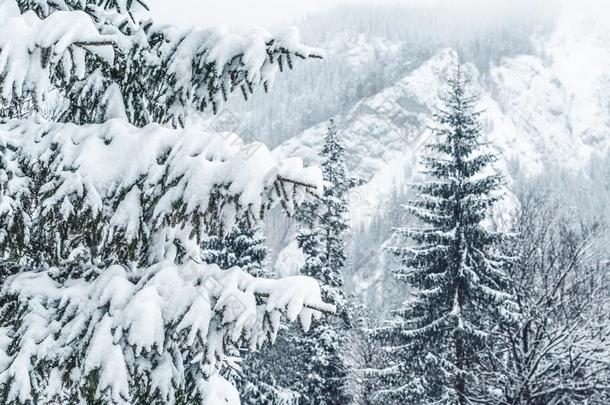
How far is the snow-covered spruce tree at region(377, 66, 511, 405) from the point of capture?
58.1 feet

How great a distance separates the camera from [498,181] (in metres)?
18.5

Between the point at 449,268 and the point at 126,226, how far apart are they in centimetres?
1581

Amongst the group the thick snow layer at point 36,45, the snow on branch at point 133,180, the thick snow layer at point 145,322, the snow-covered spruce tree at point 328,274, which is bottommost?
the snow-covered spruce tree at point 328,274

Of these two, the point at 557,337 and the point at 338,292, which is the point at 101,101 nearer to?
the point at 557,337

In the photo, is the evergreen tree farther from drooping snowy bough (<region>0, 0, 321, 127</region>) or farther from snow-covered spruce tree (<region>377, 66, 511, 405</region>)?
drooping snowy bough (<region>0, 0, 321, 127</region>)

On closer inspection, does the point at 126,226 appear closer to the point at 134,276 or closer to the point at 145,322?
the point at 134,276

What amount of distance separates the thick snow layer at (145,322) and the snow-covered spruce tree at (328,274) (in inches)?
780

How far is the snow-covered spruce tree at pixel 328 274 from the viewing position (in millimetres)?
24172

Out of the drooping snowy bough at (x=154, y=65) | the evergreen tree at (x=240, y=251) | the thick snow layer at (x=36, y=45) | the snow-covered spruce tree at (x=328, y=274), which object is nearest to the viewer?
the thick snow layer at (x=36, y=45)

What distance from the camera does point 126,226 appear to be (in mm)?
3451

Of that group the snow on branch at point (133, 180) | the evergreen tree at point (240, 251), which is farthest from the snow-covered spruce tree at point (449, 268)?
the snow on branch at point (133, 180)

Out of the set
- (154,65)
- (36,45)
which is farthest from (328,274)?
(36,45)

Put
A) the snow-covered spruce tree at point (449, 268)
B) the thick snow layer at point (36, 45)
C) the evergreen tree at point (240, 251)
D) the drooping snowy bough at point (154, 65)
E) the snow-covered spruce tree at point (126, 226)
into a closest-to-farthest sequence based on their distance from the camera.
Result: the thick snow layer at point (36, 45)
the snow-covered spruce tree at point (126, 226)
the drooping snowy bough at point (154, 65)
the snow-covered spruce tree at point (449, 268)
the evergreen tree at point (240, 251)

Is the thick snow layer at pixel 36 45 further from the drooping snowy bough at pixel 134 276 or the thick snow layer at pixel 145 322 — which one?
the thick snow layer at pixel 145 322
